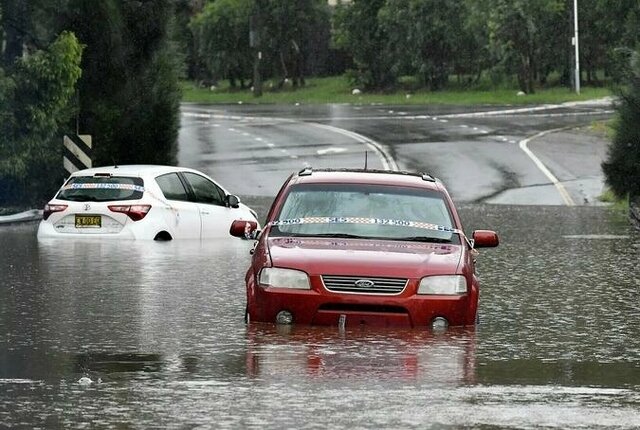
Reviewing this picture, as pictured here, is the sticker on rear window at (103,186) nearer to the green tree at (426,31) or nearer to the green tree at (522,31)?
the green tree at (522,31)

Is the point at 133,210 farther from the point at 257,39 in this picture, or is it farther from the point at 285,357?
the point at 257,39

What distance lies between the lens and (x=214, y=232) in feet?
83.0

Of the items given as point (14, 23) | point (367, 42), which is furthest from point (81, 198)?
point (367, 42)

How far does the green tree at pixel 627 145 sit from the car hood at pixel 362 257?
19142mm

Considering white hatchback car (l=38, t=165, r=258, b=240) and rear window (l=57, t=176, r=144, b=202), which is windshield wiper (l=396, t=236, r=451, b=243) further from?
rear window (l=57, t=176, r=144, b=202)

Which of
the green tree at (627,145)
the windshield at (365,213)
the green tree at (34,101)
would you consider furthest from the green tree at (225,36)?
the windshield at (365,213)

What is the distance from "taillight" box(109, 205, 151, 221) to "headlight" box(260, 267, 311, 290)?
33.9ft

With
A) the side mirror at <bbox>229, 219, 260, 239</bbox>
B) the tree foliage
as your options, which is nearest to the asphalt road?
the side mirror at <bbox>229, 219, 260, 239</bbox>

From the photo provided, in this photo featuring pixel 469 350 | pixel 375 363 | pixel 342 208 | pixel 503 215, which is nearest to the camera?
pixel 375 363

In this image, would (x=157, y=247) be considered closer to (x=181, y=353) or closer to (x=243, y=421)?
(x=181, y=353)

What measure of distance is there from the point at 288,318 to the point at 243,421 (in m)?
4.04

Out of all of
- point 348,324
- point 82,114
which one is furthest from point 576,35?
point 348,324

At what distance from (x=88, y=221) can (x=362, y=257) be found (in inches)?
420

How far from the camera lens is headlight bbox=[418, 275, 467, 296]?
1369 cm
